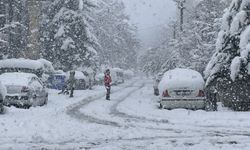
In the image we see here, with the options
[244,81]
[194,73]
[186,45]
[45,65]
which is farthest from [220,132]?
[186,45]

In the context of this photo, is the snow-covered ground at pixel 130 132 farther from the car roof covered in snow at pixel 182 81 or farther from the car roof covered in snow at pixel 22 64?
the car roof covered in snow at pixel 22 64

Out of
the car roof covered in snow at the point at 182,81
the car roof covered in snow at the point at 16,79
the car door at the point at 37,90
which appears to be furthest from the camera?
the car door at the point at 37,90

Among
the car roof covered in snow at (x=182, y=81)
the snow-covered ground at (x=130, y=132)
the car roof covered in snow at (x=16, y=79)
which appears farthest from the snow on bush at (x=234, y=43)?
the car roof covered in snow at (x=16, y=79)

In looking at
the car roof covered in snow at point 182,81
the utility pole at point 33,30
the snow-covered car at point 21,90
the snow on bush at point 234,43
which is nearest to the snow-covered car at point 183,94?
the car roof covered in snow at point 182,81

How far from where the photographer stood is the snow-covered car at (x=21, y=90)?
1862 centimetres

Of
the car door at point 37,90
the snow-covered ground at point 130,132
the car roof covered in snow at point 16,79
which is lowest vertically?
the snow-covered ground at point 130,132

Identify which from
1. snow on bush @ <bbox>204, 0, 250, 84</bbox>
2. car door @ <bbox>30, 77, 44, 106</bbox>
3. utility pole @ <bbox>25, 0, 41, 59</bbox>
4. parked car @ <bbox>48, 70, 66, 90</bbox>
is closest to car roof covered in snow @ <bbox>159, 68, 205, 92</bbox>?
snow on bush @ <bbox>204, 0, 250, 84</bbox>

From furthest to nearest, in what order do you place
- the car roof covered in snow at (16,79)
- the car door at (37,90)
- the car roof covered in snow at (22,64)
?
the car roof covered in snow at (22,64)
the car door at (37,90)
the car roof covered in snow at (16,79)

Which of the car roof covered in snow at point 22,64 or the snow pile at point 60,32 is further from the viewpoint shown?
the snow pile at point 60,32

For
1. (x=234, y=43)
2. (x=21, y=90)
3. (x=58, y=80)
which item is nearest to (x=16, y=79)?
(x=21, y=90)

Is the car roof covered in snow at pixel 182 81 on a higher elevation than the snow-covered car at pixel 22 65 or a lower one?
lower

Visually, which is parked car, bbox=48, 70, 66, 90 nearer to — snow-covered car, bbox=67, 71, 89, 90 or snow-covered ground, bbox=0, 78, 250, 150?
snow-covered car, bbox=67, 71, 89, 90

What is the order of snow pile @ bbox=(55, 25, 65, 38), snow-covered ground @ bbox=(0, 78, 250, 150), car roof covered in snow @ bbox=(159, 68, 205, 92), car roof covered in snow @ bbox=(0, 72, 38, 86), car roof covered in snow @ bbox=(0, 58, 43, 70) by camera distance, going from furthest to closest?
snow pile @ bbox=(55, 25, 65, 38) < car roof covered in snow @ bbox=(0, 58, 43, 70) < car roof covered in snow @ bbox=(0, 72, 38, 86) < car roof covered in snow @ bbox=(159, 68, 205, 92) < snow-covered ground @ bbox=(0, 78, 250, 150)

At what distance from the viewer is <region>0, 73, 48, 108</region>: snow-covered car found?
61.1 feet
